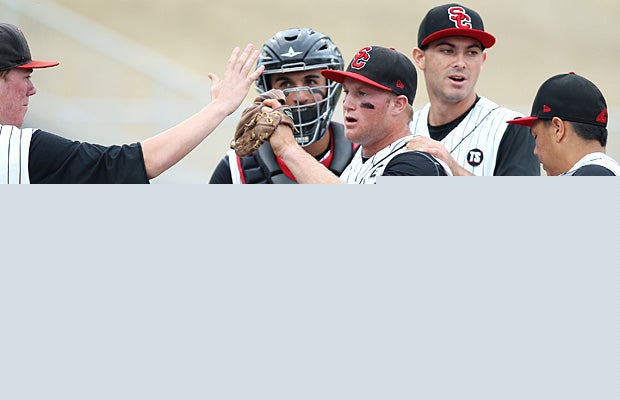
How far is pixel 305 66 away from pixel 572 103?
4.74 ft

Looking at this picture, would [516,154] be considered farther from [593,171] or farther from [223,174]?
[223,174]

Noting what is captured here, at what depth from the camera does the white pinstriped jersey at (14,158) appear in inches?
124

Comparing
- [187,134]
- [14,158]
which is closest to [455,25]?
[187,134]

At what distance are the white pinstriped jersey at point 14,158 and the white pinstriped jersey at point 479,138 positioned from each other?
2006 millimetres

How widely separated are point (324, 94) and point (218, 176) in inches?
26.1

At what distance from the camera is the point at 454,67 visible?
14.6 feet

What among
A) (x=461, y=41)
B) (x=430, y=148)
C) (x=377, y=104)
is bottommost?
(x=430, y=148)

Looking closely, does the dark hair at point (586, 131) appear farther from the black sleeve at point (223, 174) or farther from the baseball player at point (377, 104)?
the black sleeve at point (223, 174)

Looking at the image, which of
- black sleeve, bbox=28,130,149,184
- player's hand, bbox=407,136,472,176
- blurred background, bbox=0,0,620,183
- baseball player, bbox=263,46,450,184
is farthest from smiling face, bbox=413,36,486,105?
blurred background, bbox=0,0,620,183

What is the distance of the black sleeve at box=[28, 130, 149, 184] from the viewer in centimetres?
320

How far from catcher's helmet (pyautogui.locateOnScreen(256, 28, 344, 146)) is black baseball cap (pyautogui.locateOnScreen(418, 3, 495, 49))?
50 centimetres

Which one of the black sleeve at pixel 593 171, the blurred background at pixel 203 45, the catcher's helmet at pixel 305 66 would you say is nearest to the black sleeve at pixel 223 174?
the catcher's helmet at pixel 305 66

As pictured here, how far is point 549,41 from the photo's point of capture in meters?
14.5

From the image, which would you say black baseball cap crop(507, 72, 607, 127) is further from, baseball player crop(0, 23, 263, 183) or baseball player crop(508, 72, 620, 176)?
baseball player crop(0, 23, 263, 183)
